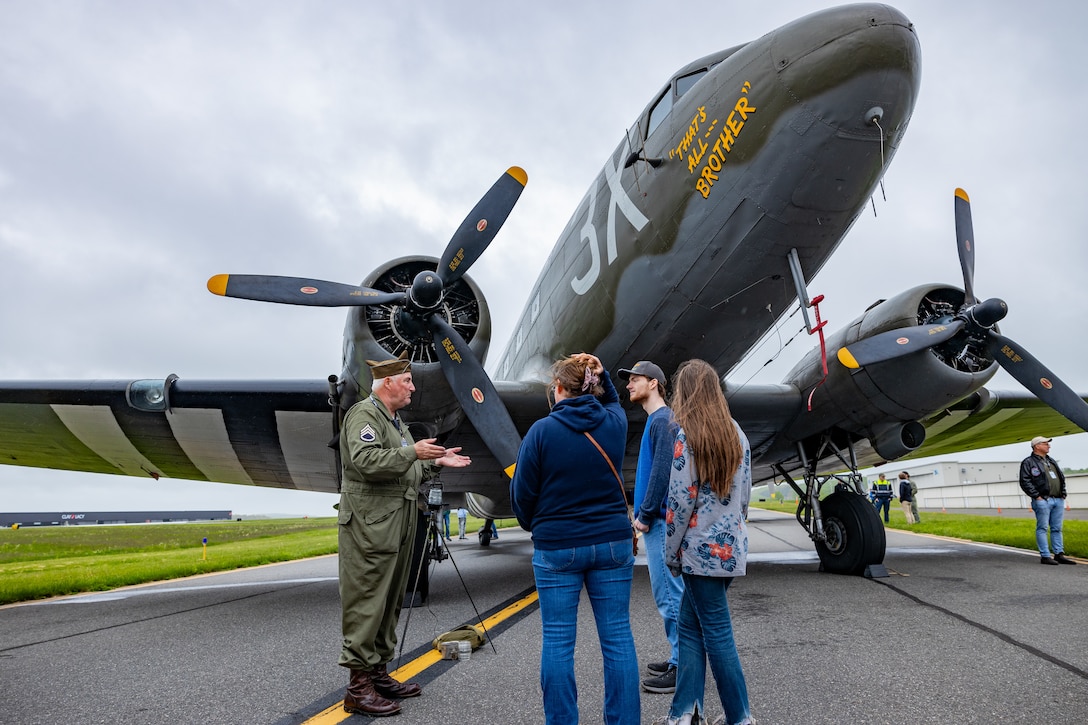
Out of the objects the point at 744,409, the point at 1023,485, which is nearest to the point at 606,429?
the point at 744,409

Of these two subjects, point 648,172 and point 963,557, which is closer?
point 648,172

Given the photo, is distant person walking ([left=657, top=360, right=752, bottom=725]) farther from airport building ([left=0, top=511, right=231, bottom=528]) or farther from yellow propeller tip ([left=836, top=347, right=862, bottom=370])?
airport building ([left=0, top=511, right=231, bottom=528])

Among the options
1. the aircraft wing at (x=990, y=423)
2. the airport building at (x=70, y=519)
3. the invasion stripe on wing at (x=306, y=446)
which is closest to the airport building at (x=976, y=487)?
the aircraft wing at (x=990, y=423)

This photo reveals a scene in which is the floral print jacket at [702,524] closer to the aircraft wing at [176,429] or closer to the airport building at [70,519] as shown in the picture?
the aircraft wing at [176,429]

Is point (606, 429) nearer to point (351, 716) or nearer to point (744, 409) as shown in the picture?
point (351, 716)

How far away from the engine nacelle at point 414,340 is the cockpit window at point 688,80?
3.17 m

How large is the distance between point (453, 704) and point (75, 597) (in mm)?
8280

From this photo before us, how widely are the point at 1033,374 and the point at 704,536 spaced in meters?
7.33

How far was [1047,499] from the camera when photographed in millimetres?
8711

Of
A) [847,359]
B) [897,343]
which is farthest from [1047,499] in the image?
[847,359]

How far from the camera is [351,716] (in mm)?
3127

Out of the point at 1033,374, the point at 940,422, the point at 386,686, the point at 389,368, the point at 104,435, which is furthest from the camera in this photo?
the point at 940,422

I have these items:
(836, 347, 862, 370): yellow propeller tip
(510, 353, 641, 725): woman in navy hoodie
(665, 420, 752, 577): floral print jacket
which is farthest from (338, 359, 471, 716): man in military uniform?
(836, 347, 862, 370): yellow propeller tip

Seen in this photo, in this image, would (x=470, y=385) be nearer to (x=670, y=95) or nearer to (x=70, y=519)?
(x=670, y=95)
